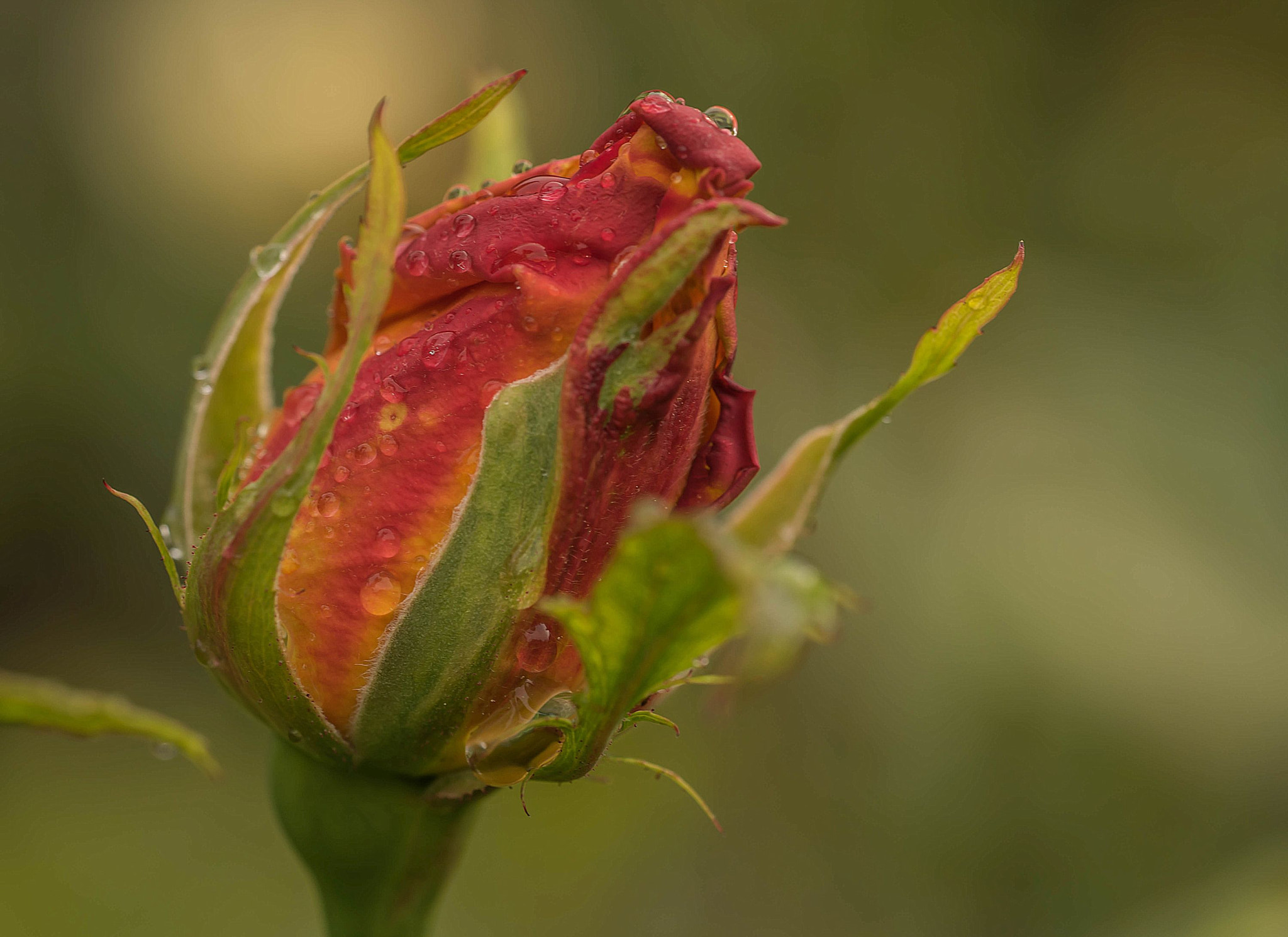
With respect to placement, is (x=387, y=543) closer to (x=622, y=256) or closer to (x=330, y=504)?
(x=330, y=504)

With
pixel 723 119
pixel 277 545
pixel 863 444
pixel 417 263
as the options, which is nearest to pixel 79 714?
pixel 277 545

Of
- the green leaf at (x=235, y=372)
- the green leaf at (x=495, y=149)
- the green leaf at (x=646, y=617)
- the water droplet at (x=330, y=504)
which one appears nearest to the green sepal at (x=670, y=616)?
the green leaf at (x=646, y=617)

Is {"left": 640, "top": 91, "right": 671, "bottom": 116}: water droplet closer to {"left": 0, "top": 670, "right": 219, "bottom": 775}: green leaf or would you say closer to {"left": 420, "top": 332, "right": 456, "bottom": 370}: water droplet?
{"left": 420, "top": 332, "right": 456, "bottom": 370}: water droplet

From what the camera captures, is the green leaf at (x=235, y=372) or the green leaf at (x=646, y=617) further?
the green leaf at (x=235, y=372)

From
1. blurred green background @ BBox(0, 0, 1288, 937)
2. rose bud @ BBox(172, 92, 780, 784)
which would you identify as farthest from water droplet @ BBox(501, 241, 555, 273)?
blurred green background @ BBox(0, 0, 1288, 937)

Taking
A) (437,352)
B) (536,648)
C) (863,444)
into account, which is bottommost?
(863,444)

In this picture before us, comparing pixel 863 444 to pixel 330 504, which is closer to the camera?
pixel 330 504

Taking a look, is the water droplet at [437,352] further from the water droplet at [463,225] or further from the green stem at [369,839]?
the green stem at [369,839]
